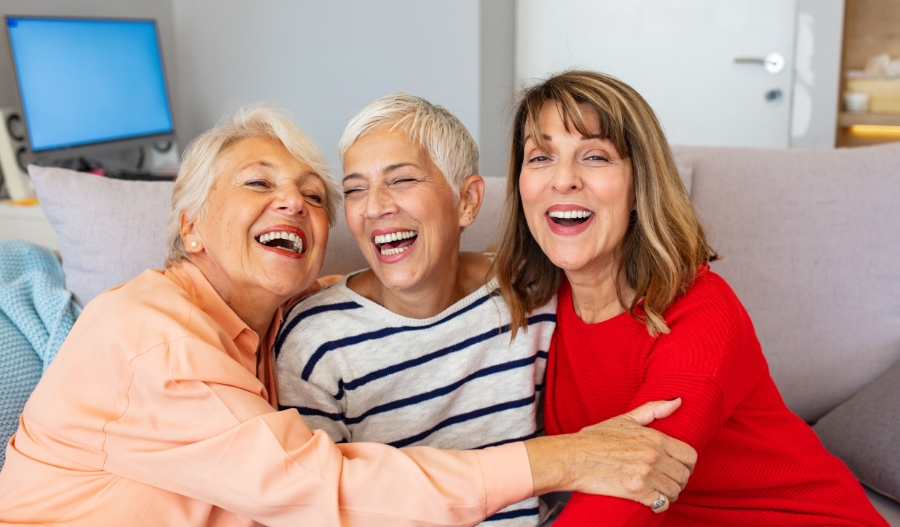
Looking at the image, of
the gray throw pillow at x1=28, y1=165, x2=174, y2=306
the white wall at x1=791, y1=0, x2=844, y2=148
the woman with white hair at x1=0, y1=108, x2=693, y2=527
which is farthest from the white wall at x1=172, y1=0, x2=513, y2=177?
the woman with white hair at x1=0, y1=108, x2=693, y2=527

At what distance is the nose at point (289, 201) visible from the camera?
1.32m

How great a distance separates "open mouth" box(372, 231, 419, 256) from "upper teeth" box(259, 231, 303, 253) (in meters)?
0.14

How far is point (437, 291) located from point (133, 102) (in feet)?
7.62

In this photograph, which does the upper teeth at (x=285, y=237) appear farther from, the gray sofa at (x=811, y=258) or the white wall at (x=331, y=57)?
the white wall at (x=331, y=57)

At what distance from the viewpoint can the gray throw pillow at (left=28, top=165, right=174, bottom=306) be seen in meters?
1.64

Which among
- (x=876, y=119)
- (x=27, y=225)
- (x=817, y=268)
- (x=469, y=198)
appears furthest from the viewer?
(x=876, y=119)

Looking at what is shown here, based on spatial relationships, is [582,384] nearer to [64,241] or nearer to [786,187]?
[786,187]

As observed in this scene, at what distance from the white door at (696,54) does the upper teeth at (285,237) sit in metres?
2.29

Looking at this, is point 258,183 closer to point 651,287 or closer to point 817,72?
point 651,287

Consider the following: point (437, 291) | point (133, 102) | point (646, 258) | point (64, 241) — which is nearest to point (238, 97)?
point (133, 102)

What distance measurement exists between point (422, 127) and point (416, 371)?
45 cm

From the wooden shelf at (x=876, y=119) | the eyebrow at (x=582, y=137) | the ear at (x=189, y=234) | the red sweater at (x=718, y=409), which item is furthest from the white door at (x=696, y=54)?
the ear at (x=189, y=234)

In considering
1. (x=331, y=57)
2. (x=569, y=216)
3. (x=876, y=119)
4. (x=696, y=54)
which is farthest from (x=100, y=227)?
(x=876, y=119)

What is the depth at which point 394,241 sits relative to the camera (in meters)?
1.41
